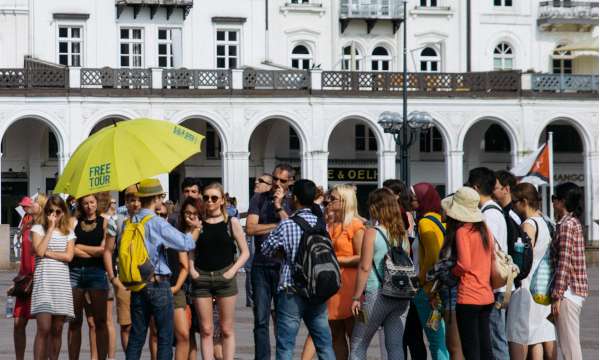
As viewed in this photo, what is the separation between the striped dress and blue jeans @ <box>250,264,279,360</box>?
1.82 metres

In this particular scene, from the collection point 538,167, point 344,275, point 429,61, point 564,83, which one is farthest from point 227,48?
point 344,275

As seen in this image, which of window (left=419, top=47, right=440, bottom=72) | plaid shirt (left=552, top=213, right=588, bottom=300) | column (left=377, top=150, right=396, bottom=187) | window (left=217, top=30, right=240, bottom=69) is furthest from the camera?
window (left=419, top=47, right=440, bottom=72)

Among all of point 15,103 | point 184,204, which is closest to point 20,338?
point 184,204

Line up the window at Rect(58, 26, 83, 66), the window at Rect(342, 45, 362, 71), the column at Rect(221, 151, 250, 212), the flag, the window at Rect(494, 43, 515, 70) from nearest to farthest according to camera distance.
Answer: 1. the flag
2. the column at Rect(221, 151, 250, 212)
3. the window at Rect(58, 26, 83, 66)
4. the window at Rect(342, 45, 362, 71)
5. the window at Rect(494, 43, 515, 70)

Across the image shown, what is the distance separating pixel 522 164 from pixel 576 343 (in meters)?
31.1

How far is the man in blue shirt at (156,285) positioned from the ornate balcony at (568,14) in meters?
47.2

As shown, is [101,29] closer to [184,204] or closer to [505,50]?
[505,50]

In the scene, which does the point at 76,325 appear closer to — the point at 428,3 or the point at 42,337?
the point at 42,337

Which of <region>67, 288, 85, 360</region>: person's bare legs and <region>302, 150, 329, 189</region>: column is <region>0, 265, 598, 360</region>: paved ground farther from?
<region>302, 150, 329, 189</region>: column

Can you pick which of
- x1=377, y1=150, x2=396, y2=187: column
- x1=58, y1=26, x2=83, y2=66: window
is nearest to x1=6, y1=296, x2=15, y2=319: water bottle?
x1=58, y1=26, x2=83, y2=66: window

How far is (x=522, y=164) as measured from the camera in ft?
151

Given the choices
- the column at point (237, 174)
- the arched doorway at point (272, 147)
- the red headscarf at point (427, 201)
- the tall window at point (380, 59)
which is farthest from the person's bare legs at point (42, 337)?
the tall window at point (380, 59)

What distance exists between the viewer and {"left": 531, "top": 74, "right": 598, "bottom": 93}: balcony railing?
57.5 m

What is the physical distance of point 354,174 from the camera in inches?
2336
